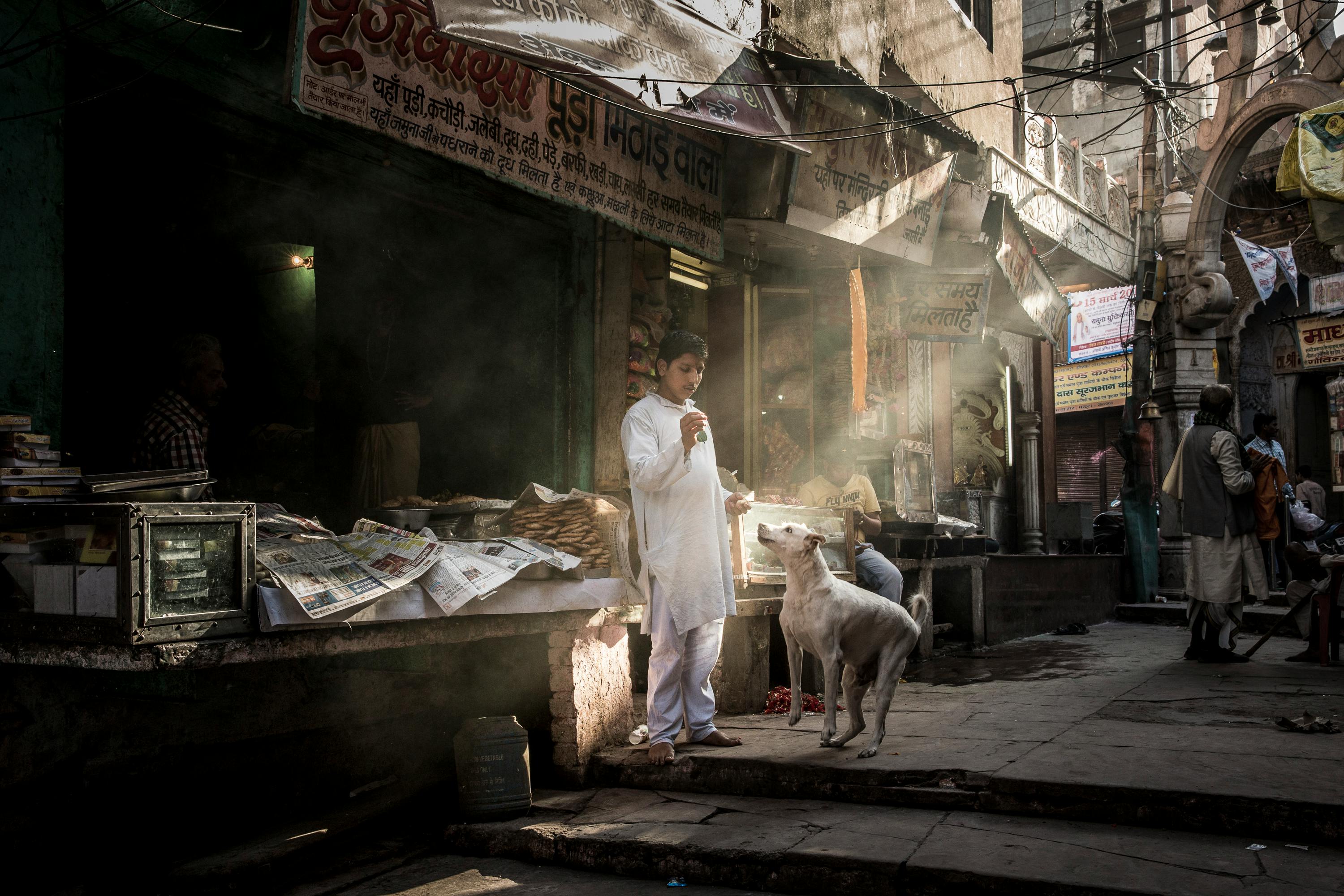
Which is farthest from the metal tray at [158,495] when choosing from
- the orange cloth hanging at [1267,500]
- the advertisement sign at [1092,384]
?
the advertisement sign at [1092,384]

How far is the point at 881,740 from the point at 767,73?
483 cm

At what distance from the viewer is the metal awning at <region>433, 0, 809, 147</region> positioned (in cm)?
443

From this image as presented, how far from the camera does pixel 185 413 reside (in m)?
5.35

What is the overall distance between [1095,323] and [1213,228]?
35.3 feet

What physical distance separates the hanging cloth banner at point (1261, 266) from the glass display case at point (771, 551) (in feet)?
49.1

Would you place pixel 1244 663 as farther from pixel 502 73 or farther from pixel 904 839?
pixel 502 73

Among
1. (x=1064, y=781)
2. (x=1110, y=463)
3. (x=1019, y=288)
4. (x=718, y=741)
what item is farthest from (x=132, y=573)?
(x=1110, y=463)

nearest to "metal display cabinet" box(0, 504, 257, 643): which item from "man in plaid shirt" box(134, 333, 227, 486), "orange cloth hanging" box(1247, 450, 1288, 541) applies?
"man in plaid shirt" box(134, 333, 227, 486)

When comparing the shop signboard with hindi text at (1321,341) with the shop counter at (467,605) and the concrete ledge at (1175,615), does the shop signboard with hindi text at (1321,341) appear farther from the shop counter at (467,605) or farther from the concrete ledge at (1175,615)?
the shop counter at (467,605)

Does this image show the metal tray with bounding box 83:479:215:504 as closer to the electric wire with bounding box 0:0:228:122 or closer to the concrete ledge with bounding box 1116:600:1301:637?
the electric wire with bounding box 0:0:228:122

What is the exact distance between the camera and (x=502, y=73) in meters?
5.48

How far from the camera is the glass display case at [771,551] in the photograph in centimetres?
606

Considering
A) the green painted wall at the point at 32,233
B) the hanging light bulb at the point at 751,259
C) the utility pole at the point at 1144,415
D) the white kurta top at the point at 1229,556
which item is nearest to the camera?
the green painted wall at the point at 32,233

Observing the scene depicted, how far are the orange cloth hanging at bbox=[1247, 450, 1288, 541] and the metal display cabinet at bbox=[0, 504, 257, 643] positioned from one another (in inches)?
295
